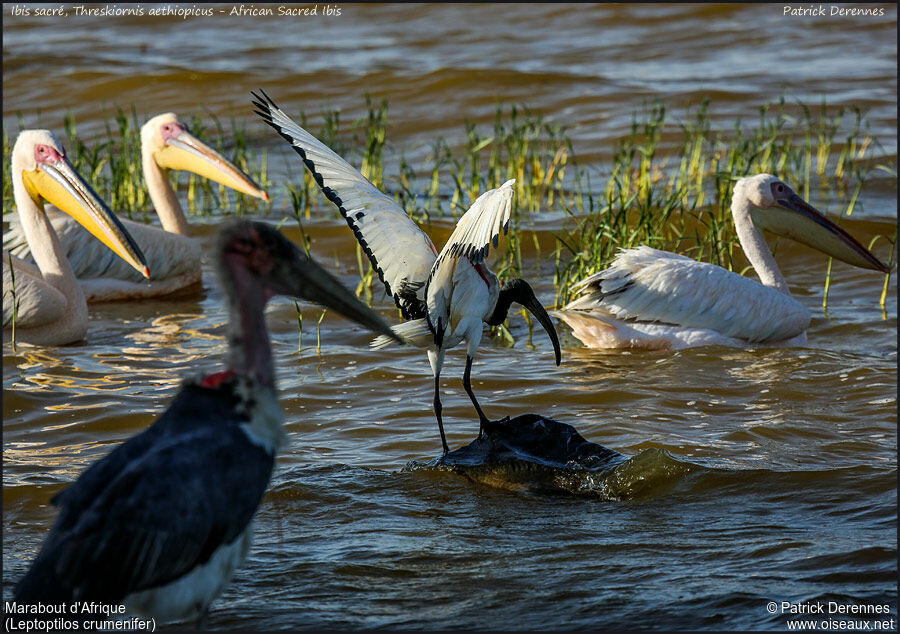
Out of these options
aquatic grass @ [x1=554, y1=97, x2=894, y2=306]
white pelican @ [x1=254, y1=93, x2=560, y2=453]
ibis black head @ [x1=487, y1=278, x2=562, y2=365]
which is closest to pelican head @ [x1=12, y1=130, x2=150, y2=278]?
white pelican @ [x1=254, y1=93, x2=560, y2=453]

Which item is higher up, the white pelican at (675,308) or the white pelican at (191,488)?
the white pelican at (191,488)

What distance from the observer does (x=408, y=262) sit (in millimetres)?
5230

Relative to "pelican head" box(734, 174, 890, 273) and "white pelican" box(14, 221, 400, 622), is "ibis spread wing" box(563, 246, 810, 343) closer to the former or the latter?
"pelican head" box(734, 174, 890, 273)

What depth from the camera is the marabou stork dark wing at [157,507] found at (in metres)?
2.95

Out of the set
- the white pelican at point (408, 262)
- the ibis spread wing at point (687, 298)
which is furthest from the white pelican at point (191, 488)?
the ibis spread wing at point (687, 298)

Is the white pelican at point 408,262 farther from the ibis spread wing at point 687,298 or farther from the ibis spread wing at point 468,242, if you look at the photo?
the ibis spread wing at point 687,298

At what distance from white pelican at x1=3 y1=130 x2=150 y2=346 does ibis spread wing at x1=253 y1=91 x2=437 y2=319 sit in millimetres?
2190

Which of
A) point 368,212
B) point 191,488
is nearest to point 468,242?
point 368,212

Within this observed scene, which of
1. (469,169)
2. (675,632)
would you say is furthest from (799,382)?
(469,169)

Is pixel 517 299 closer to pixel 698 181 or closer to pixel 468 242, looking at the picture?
pixel 468 242

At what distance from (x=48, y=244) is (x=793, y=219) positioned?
15.1ft

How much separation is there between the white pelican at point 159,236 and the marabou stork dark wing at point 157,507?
211 inches

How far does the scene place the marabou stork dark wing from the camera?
2.95 m

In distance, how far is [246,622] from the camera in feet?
12.7
